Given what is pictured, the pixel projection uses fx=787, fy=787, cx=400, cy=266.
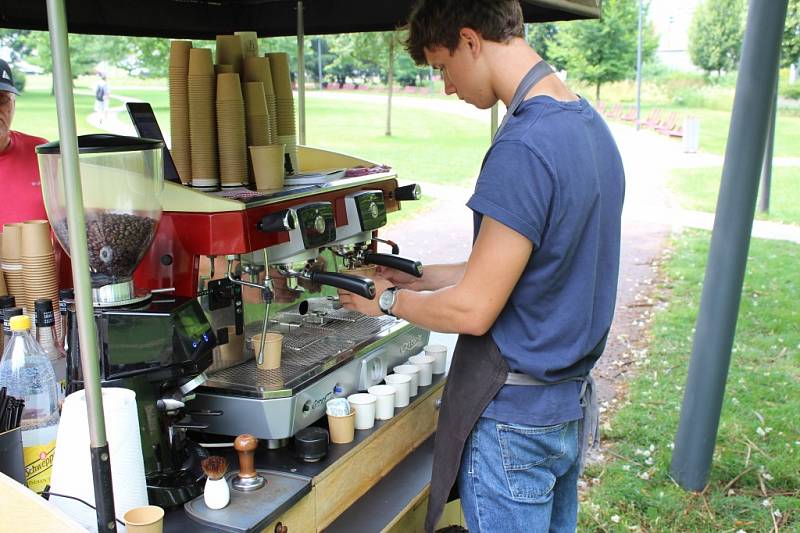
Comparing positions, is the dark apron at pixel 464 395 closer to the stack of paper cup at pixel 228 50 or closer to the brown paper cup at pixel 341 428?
the brown paper cup at pixel 341 428

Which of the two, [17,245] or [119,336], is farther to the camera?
[17,245]

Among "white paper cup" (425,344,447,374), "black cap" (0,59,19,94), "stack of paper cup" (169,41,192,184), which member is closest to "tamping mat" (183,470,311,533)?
"white paper cup" (425,344,447,374)

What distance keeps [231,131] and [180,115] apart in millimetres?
149

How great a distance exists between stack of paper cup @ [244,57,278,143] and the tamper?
3.38ft

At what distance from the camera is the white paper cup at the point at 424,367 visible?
89.2 inches

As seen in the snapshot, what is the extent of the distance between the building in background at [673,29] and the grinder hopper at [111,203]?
32.5m

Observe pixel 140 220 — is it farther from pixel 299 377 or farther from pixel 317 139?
pixel 317 139

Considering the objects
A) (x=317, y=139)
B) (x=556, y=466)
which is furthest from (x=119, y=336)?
(x=317, y=139)

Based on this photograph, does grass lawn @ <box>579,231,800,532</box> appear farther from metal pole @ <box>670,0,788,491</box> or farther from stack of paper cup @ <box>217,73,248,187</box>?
stack of paper cup @ <box>217,73,248,187</box>

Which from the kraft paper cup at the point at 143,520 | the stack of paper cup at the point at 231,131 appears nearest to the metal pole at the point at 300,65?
the stack of paper cup at the point at 231,131

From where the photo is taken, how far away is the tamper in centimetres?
160

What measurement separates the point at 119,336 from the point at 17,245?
48 centimetres

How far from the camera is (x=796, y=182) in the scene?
1252 centimetres

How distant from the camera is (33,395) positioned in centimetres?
153
